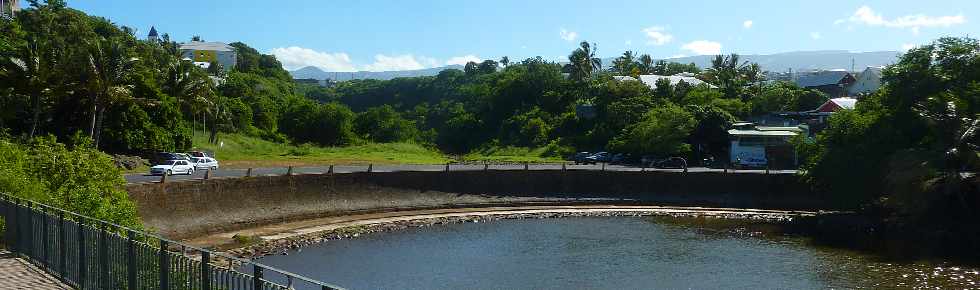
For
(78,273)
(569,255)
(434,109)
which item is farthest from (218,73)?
(78,273)

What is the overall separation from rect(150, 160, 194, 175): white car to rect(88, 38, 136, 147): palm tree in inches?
174

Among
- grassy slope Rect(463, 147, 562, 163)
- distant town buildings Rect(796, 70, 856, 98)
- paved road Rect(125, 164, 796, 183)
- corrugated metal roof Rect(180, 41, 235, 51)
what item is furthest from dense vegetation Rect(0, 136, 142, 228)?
corrugated metal roof Rect(180, 41, 235, 51)

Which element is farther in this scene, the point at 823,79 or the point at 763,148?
the point at 823,79

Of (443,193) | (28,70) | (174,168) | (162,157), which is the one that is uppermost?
(28,70)

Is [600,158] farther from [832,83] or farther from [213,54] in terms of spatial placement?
[213,54]

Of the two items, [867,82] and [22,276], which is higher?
[867,82]

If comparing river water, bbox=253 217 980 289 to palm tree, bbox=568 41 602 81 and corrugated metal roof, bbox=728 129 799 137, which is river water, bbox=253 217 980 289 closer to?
corrugated metal roof, bbox=728 129 799 137

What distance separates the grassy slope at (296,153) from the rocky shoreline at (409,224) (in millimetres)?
A: 20888

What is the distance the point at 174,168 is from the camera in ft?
166

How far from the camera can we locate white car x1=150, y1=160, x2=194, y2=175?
49.3 metres

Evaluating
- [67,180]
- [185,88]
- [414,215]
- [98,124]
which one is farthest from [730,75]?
[67,180]

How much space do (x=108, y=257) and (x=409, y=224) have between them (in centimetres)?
3405

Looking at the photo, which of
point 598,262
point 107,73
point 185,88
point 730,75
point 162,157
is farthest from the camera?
point 730,75

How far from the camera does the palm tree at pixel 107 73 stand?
49.1 m
